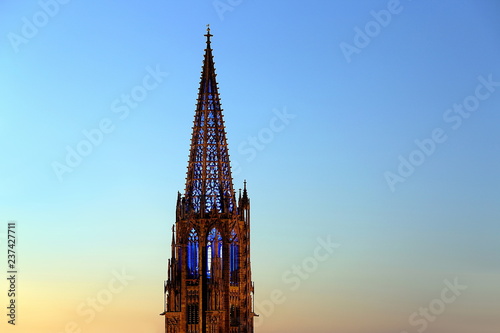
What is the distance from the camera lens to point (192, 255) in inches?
7264

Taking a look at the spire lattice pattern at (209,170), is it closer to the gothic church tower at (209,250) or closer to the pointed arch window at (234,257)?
the gothic church tower at (209,250)

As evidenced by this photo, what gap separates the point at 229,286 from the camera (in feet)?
602

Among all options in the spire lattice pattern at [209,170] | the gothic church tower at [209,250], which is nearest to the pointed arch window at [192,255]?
the gothic church tower at [209,250]

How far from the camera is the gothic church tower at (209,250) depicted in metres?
182

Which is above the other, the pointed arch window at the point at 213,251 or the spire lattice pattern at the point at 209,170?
the spire lattice pattern at the point at 209,170

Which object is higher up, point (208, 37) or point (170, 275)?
point (208, 37)

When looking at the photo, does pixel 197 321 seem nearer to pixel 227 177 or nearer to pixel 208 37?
pixel 227 177

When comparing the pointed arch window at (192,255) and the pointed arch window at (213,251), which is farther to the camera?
the pointed arch window at (192,255)

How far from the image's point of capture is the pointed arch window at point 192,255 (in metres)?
184

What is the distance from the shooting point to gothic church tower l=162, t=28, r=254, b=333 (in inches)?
7185

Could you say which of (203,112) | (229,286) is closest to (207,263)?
(229,286)

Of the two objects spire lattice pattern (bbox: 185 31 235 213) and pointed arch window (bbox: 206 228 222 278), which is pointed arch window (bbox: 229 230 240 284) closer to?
pointed arch window (bbox: 206 228 222 278)

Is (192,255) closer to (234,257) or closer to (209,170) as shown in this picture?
(234,257)

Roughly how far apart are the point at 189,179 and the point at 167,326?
50.3ft
